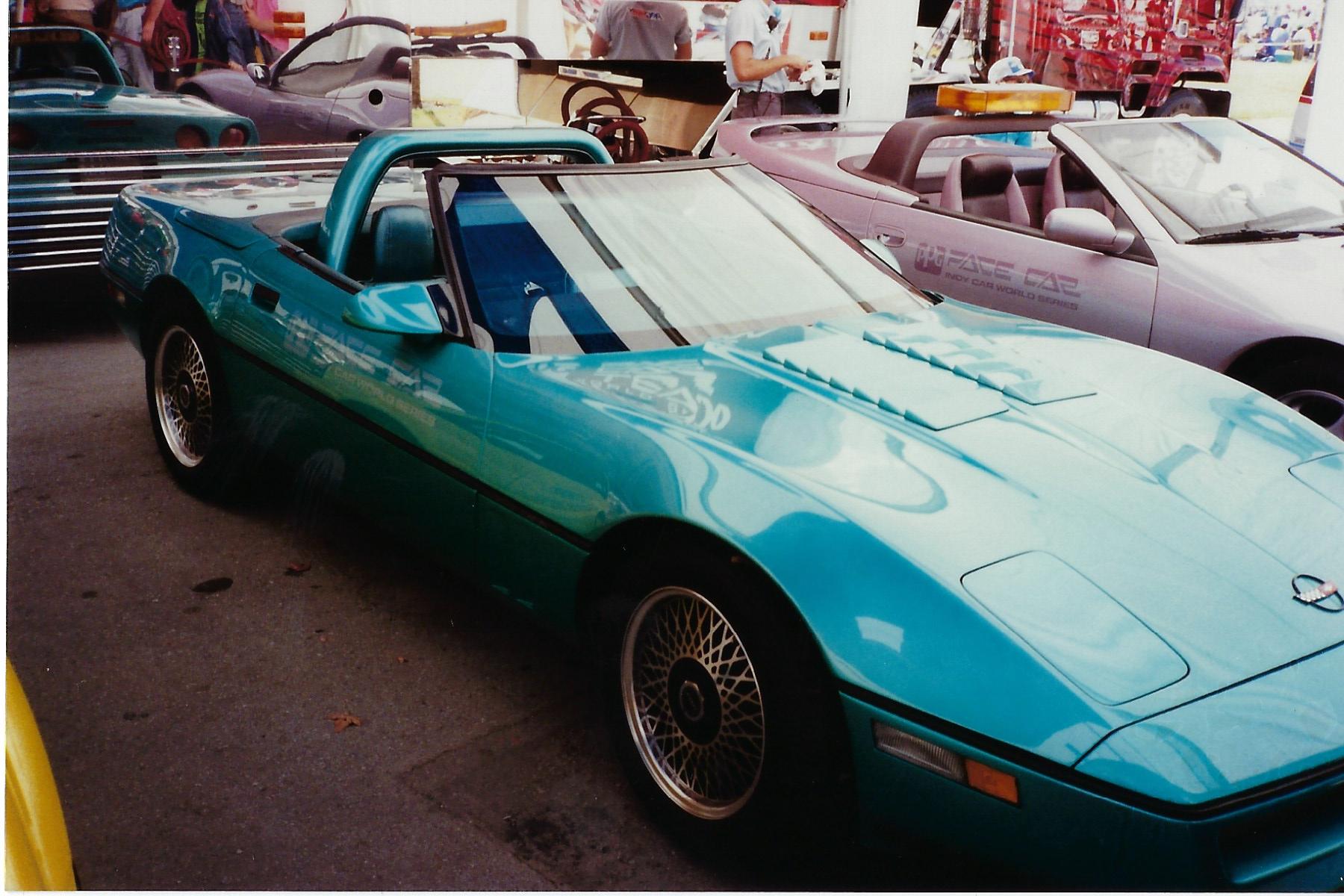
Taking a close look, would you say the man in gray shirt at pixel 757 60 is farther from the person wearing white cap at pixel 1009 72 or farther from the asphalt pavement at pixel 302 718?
the asphalt pavement at pixel 302 718

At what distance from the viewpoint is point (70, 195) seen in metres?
5.75

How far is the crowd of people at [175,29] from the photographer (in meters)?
5.66

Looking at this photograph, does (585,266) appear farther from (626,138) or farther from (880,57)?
(880,57)

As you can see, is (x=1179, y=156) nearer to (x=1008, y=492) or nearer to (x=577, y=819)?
(x=1008, y=492)

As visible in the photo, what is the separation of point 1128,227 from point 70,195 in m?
4.81

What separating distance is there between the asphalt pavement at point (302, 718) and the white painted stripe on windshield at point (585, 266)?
0.91m

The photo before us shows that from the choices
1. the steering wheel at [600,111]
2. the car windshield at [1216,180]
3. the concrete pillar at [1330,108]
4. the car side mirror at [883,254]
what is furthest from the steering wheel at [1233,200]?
the steering wheel at [600,111]

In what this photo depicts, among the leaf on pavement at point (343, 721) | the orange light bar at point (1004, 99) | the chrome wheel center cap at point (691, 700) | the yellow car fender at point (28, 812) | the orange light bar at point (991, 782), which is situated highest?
the orange light bar at point (1004, 99)

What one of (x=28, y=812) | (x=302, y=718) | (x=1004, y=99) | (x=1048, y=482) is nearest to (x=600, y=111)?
(x=1004, y=99)

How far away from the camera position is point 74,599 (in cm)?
343

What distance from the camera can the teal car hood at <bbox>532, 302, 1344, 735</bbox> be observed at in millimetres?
1909

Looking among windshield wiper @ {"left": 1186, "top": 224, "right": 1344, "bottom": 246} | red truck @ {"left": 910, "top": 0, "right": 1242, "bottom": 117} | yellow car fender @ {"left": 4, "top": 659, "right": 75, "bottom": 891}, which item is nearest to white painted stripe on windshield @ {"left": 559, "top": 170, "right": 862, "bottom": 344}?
yellow car fender @ {"left": 4, "top": 659, "right": 75, "bottom": 891}

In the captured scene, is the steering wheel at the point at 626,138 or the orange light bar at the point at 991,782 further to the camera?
the steering wheel at the point at 626,138

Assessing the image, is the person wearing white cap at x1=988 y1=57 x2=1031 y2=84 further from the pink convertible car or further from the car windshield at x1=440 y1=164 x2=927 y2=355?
the car windshield at x1=440 y1=164 x2=927 y2=355
